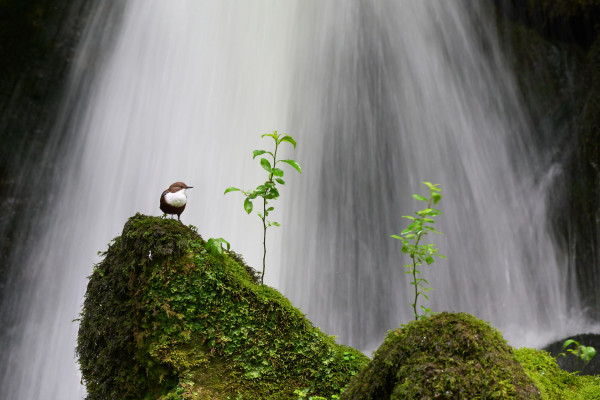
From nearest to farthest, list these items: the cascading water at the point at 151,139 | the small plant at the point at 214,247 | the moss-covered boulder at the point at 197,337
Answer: the moss-covered boulder at the point at 197,337 → the small plant at the point at 214,247 → the cascading water at the point at 151,139

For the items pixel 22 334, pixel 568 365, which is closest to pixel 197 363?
pixel 568 365

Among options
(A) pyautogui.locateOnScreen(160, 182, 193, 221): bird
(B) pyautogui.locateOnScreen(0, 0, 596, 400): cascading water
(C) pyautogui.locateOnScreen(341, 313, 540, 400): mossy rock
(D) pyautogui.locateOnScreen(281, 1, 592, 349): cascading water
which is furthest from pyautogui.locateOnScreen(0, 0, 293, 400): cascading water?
(C) pyautogui.locateOnScreen(341, 313, 540, 400): mossy rock

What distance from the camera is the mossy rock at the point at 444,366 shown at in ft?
6.05

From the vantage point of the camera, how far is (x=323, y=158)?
888 cm

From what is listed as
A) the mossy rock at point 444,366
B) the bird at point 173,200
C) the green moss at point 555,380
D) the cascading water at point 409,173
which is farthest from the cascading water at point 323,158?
the mossy rock at point 444,366

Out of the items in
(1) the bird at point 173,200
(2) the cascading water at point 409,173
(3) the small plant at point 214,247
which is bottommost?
(3) the small plant at point 214,247

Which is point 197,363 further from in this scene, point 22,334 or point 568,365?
point 22,334

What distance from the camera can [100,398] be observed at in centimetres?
278

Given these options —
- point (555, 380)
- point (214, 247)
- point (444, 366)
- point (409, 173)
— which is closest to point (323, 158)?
point (409, 173)

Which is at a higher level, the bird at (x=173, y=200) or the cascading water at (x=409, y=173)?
the cascading water at (x=409, y=173)

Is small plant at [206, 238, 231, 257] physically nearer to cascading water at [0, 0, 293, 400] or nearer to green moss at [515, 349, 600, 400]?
green moss at [515, 349, 600, 400]

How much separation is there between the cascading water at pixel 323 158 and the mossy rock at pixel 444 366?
596 cm

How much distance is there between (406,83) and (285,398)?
7.42m

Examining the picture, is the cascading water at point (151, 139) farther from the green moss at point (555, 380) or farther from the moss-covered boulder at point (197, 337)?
the green moss at point (555, 380)
